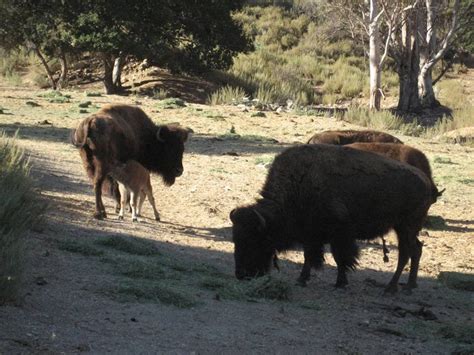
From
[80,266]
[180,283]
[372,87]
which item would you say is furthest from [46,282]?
[372,87]

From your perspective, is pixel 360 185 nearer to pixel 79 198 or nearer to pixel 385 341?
pixel 385 341

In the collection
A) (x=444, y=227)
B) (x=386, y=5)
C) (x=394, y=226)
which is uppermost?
(x=386, y=5)

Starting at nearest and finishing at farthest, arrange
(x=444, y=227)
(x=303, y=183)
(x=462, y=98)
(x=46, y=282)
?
(x=46, y=282)
(x=303, y=183)
(x=444, y=227)
(x=462, y=98)

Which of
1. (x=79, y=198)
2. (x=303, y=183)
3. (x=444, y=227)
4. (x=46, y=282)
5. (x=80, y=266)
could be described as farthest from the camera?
(x=444, y=227)

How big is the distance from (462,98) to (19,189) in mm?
36696

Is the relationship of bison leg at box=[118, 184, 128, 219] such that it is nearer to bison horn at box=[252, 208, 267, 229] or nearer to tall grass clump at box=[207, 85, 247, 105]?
bison horn at box=[252, 208, 267, 229]

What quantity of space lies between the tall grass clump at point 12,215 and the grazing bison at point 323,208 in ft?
7.75

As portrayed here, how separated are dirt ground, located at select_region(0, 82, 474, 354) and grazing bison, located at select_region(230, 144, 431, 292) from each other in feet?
1.82

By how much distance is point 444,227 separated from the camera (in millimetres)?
14773

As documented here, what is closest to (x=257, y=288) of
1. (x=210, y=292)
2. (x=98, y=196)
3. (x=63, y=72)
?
(x=210, y=292)

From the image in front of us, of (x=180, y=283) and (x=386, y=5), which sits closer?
(x=180, y=283)

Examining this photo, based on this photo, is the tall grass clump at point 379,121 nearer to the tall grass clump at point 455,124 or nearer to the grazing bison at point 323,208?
the tall grass clump at point 455,124

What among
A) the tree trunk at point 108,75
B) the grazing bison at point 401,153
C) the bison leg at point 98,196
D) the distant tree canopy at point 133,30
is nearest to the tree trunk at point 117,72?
the distant tree canopy at point 133,30

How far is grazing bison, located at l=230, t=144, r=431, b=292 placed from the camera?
9.40m
